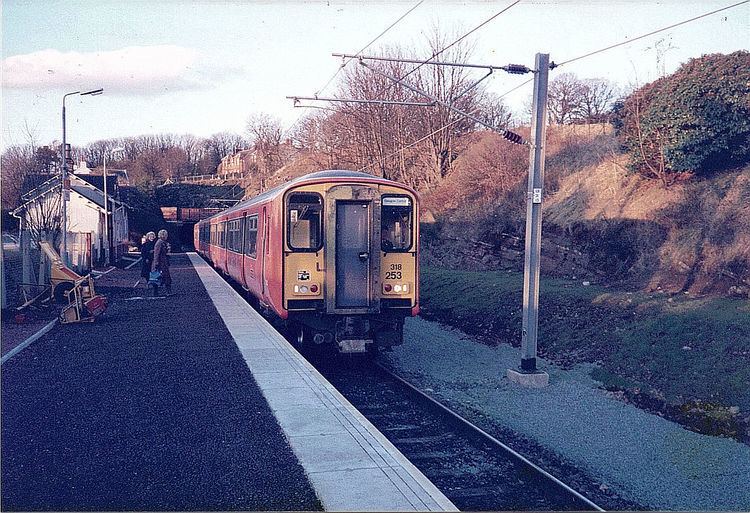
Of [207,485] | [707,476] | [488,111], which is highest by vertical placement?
[488,111]

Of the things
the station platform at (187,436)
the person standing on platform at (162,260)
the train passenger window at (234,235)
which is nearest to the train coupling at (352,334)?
the station platform at (187,436)

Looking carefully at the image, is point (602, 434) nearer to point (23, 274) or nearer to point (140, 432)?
point (140, 432)

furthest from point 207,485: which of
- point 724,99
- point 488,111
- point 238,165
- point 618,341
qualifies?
point 238,165

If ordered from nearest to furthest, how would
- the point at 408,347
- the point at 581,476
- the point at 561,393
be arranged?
the point at 581,476, the point at 561,393, the point at 408,347

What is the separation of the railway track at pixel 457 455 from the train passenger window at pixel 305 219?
7.78ft

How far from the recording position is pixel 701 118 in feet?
51.9

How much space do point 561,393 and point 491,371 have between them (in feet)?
6.46

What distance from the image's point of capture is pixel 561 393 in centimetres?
1091

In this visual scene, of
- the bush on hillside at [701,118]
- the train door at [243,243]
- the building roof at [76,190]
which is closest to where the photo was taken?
the bush on hillside at [701,118]

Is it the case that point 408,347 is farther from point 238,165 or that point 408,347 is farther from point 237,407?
point 238,165

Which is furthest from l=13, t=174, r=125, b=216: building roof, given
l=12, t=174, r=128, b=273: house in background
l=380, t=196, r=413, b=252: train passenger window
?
l=380, t=196, r=413, b=252: train passenger window

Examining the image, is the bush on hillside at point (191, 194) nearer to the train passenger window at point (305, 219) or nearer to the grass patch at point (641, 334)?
the grass patch at point (641, 334)

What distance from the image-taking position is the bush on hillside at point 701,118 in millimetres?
15531

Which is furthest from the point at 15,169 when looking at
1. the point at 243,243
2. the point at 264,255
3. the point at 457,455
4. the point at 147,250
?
the point at 457,455
